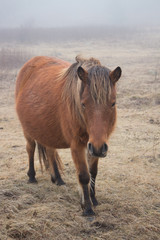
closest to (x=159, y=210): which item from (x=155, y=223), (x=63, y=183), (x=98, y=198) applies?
(x=155, y=223)

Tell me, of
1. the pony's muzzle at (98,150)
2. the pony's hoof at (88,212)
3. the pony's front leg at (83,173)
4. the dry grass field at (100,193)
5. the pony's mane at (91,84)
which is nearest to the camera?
the pony's muzzle at (98,150)

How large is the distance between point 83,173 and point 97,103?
3.06ft

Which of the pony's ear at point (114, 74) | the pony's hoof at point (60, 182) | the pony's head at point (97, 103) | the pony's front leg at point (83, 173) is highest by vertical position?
the pony's ear at point (114, 74)

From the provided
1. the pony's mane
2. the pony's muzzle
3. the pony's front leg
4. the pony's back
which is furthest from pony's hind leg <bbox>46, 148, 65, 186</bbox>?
the pony's muzzle

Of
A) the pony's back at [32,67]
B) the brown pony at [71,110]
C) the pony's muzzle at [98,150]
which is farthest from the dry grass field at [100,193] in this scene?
the pony's back at [32,67]

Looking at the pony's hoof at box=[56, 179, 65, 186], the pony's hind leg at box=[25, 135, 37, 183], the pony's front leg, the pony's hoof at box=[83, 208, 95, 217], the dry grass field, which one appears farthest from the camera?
the pony's hind leg at box=[25, 135, 37, 183]

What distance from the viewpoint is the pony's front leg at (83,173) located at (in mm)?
3094

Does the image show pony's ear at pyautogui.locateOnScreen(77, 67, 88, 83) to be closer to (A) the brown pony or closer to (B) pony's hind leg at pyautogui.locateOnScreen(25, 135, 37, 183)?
(A) the brown pony

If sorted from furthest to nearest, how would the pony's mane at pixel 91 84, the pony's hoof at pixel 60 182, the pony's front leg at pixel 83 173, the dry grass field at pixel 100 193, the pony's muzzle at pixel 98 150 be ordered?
1. the pony's hoof at pixel 60 182
2. the pony's front leg at pixel 83 173
3. the dry grass field at pixel 100 193
4. the pony's mane at pixel 91 84
5. the pony's muzzle at pixel 98 150

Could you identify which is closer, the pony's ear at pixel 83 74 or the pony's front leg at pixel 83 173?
the pony's ear at pixel 83 74

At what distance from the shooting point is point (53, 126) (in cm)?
344

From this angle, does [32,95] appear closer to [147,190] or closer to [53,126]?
[53,126]

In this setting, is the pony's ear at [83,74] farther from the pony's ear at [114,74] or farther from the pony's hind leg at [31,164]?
the pony's hind leg at [31,164]

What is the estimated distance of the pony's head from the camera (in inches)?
99.3
